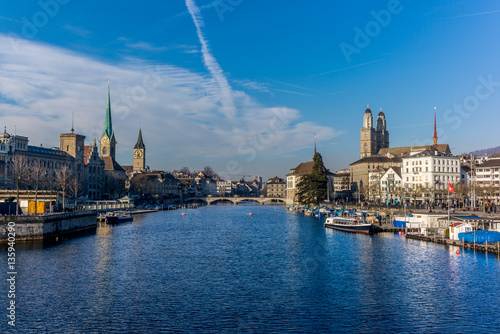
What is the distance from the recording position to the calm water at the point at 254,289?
24.3 meters

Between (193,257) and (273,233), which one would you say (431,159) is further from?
(193,257)

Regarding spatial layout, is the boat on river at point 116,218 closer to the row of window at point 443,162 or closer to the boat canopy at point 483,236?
the boat canopy at point 483,236

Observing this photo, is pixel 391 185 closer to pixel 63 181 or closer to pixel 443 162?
pixel 443 162

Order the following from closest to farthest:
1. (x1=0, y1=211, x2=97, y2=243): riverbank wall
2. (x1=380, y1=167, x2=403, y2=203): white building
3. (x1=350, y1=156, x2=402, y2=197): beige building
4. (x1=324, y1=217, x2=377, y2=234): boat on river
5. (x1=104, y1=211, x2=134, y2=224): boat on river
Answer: (x1=0, y1=211, x2=97, y2=243): riverbank wall
(x1=324, y1=217, x2=377, y2=234): boat on river
(x1=104, y1=211, x2=134, y2=224): boat on river
(x1=380, y1=167, x2=403, y2=203): white building
(x1=350, y1=156, x2=402, y2=197): beige building

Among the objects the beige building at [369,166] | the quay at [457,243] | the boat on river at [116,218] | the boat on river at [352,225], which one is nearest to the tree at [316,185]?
the beige building at [369,166]

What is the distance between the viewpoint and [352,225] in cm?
7162

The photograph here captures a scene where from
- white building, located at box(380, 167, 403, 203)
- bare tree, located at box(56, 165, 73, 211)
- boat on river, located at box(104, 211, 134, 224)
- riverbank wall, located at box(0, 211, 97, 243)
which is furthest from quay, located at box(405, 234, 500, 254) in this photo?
white building, located at box(380, 167, 403, 203)

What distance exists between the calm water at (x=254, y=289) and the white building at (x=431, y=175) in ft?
190

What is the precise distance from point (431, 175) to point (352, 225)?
46337 millimetres

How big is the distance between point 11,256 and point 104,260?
28.6 feet

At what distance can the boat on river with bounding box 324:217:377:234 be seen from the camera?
69375 millimetres

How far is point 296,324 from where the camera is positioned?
24188 mm

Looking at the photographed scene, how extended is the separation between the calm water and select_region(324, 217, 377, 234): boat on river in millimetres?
17648

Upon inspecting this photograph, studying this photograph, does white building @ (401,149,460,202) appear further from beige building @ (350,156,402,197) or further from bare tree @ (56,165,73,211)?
bare tree @ (56,165,73,211)
